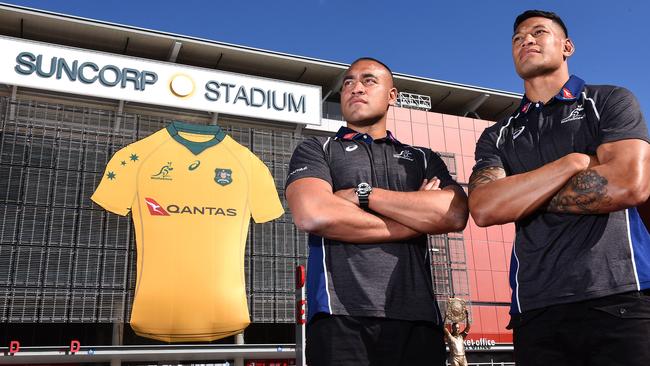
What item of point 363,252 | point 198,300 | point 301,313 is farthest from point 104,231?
point 363,252

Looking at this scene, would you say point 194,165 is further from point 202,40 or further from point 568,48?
point 568,48

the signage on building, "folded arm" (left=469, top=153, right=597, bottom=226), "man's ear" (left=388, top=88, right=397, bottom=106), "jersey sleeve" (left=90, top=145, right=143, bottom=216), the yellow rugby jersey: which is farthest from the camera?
the signage on building

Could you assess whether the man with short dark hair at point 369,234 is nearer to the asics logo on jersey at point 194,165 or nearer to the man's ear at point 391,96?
the man's ear at point 391,96

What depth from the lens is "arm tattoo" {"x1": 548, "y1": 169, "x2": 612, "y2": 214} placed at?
2.33 metres

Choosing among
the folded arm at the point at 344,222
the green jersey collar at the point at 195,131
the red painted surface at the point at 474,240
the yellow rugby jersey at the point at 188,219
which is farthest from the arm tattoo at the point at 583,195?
the red painted surface at the point at 474,240

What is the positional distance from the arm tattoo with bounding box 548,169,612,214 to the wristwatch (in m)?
0.79

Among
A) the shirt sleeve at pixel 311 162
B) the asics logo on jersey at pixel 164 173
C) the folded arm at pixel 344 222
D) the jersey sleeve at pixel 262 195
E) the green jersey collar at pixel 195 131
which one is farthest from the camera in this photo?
the green jersey collar at pixel 195 131

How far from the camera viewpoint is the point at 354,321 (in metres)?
2.54

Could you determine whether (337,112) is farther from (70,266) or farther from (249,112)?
(70,266)

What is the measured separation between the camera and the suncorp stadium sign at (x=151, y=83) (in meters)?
22.8

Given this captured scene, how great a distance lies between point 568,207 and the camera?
94.1 inches

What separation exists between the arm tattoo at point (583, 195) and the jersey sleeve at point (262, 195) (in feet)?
63.9

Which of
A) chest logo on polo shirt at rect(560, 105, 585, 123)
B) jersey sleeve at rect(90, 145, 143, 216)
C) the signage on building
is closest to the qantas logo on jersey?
jersey sleeve at rect(90, 145, 143, 216)

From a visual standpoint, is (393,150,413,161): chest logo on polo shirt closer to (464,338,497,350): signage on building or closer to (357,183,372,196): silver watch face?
(357,183,372,196): silver watch face
